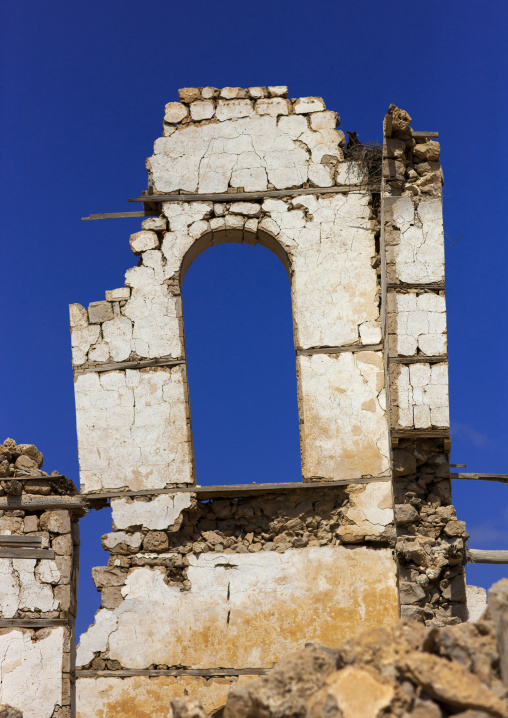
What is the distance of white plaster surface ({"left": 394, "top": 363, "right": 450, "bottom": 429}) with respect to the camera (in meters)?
7.78

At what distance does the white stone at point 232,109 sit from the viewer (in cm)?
927

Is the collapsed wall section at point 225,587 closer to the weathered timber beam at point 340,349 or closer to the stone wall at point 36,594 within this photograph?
the stone wall at point 36,594

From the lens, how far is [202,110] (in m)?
9.32

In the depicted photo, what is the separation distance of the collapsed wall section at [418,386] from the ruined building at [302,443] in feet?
0.06

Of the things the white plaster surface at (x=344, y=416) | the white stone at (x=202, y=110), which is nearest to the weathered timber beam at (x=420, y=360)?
the white plaster surface at (x=344, y=416)

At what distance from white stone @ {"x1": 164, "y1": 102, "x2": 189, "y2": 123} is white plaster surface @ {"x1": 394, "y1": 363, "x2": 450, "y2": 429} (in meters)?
3.52

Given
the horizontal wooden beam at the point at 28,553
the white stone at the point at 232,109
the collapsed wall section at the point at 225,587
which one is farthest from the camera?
the white stone at the point at 232,109

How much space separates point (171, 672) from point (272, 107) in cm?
550

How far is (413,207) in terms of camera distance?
8297 millimetres

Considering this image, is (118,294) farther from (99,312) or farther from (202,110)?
(202,110)

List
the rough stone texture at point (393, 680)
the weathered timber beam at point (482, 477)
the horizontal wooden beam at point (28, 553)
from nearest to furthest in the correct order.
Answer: the rough stone texture at point (393, 680)
the weathered timber beam at point (482, 477)
the horizontal wooden beam at point (28, 553)

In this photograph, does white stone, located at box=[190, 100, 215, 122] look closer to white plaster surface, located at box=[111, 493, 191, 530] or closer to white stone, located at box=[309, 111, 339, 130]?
white stone, located at box=[309, 111, 339, 130]

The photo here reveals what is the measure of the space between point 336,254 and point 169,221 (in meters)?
1.68

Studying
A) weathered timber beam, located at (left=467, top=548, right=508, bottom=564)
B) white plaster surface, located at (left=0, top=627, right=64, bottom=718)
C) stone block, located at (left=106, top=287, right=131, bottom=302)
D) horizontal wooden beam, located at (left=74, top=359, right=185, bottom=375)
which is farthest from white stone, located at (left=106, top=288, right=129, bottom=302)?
weathered timber beam, located at (left=467, top=548, right=508, bottom=564)
